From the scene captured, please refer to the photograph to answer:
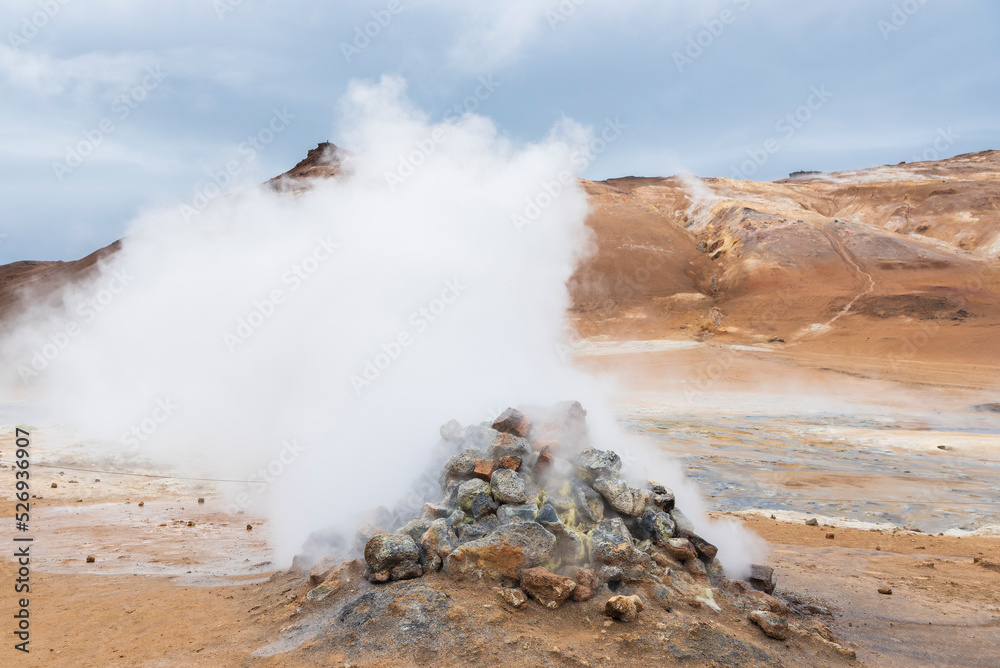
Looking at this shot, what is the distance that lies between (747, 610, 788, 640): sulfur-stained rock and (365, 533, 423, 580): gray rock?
2418 millimetres

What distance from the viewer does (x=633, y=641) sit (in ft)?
11.6

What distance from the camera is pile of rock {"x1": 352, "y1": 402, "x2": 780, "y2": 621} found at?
4039 mm

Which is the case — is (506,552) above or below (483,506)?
below

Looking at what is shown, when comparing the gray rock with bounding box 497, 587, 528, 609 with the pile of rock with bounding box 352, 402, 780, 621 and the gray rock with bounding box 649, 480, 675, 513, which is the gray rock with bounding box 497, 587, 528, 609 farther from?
the gray rock with bounding box 649, 480, 675, 513

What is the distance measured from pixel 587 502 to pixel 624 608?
1.07 metres

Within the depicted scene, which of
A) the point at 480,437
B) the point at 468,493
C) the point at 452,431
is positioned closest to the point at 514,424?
the point at 480,437

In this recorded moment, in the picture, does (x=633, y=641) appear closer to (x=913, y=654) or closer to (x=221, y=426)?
(x=913, y=654)

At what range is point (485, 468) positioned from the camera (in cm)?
491

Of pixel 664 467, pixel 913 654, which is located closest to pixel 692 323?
pixel 664 467

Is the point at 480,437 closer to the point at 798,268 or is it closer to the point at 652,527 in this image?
the point at 652,527

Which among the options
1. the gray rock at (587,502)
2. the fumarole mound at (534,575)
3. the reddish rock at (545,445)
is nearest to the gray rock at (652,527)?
the fumarole mound at (534,575)

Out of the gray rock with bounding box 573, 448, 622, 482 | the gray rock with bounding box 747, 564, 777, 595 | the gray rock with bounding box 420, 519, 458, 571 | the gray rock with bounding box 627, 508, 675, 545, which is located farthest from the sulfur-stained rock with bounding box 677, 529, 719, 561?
the gray rock with bounding box 420, 519, 458, 571

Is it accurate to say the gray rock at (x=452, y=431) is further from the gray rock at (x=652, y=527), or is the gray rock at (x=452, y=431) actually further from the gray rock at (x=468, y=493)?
the gray rock at (x=652, y=527)

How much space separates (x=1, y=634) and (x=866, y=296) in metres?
38.5
